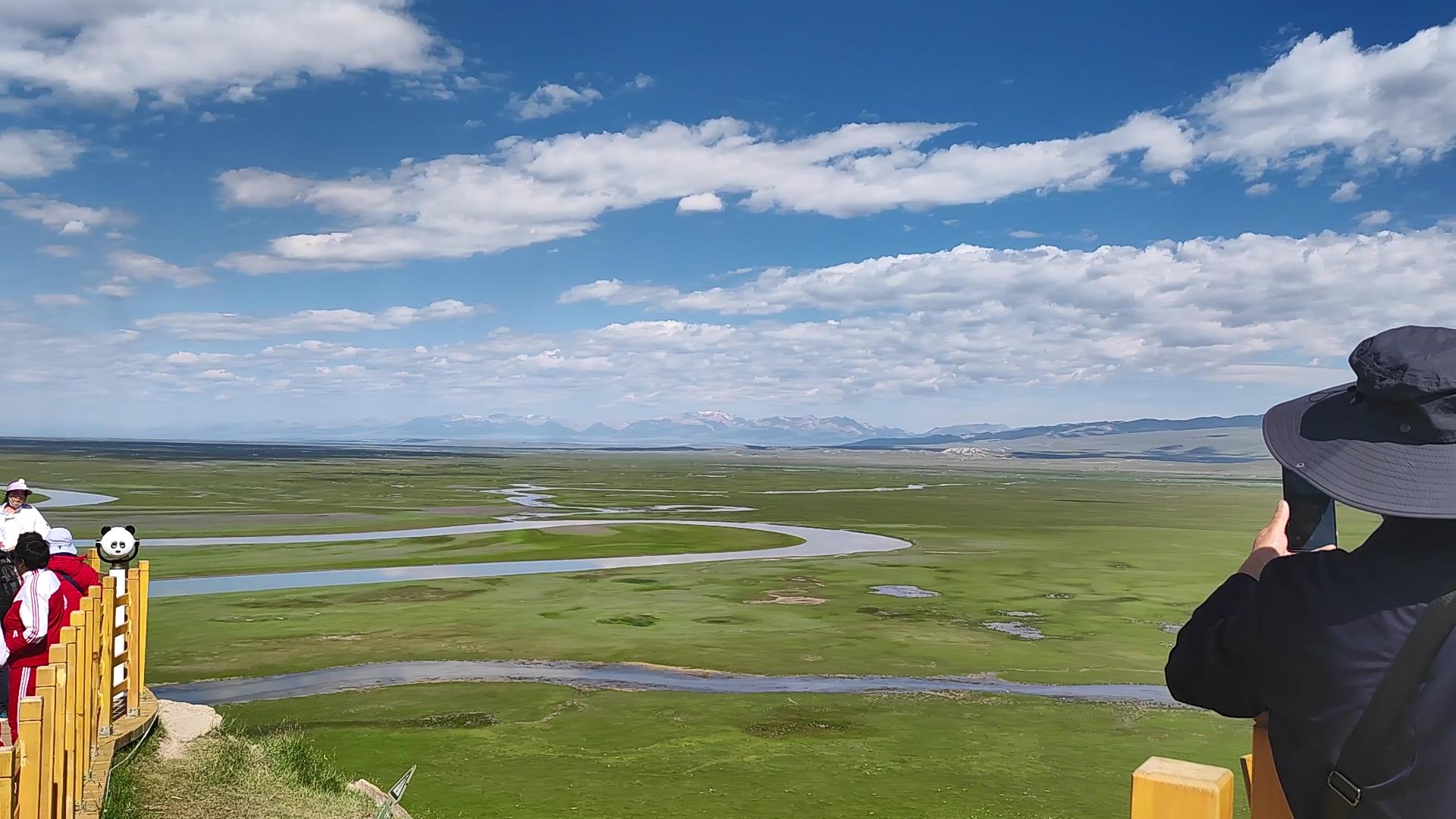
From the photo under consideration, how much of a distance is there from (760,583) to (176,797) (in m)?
27.7

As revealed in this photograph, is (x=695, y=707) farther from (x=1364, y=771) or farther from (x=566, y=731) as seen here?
(x=1364, y=771)

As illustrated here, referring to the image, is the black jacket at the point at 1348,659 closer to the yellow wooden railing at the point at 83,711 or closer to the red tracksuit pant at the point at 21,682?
the yellow wooden railing at the point at 83,711

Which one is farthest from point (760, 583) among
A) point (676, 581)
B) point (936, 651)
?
point (936, 651)

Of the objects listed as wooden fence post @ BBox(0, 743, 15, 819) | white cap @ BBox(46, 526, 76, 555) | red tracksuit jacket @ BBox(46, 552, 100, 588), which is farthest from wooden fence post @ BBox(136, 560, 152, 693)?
wooden fence post @ BBox(0, 743, 15, 819)

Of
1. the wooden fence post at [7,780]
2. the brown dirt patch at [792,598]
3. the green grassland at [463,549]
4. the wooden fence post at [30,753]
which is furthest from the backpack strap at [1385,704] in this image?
the green grassland at [463,549]

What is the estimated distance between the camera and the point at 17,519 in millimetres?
11961

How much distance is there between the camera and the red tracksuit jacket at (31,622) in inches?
359

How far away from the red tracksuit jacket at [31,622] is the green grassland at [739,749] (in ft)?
17.9

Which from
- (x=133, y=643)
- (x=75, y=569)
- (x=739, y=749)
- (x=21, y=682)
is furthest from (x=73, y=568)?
(x=739, y=749)

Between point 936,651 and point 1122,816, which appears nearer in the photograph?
point 1122,816

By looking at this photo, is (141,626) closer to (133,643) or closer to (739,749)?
(133,643)

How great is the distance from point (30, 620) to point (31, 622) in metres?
0.02

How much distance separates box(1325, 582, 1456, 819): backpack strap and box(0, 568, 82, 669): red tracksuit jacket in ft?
32.4

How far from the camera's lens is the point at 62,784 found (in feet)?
21.9
